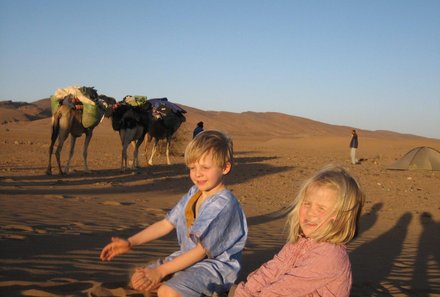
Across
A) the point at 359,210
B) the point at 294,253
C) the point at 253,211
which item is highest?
the point at 359,210

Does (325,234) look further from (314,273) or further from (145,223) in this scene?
(145,223)

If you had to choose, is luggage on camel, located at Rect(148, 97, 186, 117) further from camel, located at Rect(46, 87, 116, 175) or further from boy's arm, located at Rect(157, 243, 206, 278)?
boy's arm, located at Rect(157, 243, 206, 278)

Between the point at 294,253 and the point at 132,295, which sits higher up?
the point at 294,253

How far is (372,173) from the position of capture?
20375 millimetres

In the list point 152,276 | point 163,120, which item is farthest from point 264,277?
point 163,120

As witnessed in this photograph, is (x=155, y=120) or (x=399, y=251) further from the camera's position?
(x=155, y=120)

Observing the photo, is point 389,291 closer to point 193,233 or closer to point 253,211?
point 193,233

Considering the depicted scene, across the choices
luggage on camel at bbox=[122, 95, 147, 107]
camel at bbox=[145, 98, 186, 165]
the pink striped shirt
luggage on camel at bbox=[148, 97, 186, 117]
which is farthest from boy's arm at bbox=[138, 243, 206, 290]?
luggage on camel at bbox=[148, 97, 186, 117]

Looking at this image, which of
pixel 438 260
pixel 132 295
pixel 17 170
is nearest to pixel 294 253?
pixel 132 295

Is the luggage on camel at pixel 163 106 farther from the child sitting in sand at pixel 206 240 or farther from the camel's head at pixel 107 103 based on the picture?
the child sitting in sand at pixel 206 240

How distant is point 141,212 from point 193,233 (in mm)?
6473

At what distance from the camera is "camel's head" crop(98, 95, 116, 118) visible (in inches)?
647

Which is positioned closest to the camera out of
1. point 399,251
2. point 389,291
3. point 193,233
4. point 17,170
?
point 193,233

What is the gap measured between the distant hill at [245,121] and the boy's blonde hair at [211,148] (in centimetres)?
7478
